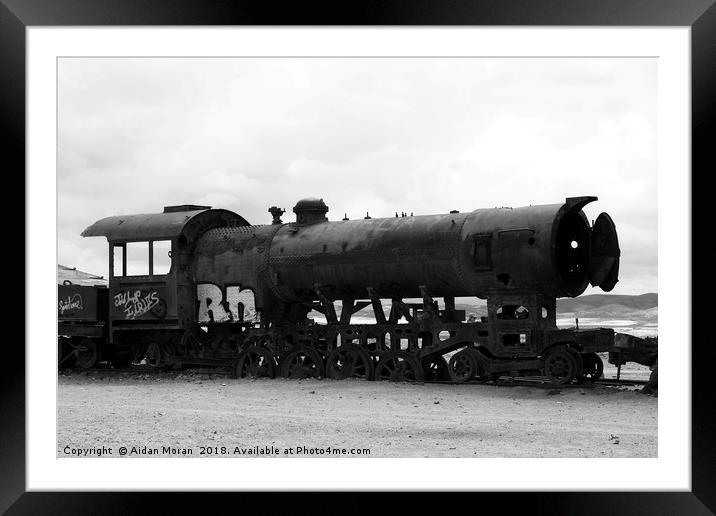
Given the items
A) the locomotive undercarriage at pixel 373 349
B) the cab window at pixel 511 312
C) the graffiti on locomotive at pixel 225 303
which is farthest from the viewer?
the graffiti on locomotive at pixel 225 303

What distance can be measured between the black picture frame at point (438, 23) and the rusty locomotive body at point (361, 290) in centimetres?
751

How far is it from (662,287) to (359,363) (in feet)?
34.1

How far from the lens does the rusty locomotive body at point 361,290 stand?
16359 millimetres

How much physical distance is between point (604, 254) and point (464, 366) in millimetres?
3306

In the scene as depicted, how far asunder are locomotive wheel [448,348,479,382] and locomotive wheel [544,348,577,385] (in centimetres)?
141

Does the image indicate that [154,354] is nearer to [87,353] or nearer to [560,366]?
[87,353]

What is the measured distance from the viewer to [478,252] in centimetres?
1683

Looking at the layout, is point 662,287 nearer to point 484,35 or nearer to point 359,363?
point 484,35

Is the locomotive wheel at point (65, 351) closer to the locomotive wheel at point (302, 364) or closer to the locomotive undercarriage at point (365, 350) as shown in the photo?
the locomotive undercarriage at point (365, 350)

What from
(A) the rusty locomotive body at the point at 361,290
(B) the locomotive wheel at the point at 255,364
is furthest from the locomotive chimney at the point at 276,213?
(B) the locomotive wheel at the point at 255,364

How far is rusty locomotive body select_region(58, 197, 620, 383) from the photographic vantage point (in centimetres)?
1636

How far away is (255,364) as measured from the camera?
776 inches

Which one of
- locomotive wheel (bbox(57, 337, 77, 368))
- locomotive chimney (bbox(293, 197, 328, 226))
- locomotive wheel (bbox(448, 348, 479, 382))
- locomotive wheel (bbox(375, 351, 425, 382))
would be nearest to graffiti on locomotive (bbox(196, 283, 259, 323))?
locomotive chimney (bbox(293, 197, 328, 226))

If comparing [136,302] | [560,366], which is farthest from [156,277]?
[560,366]
